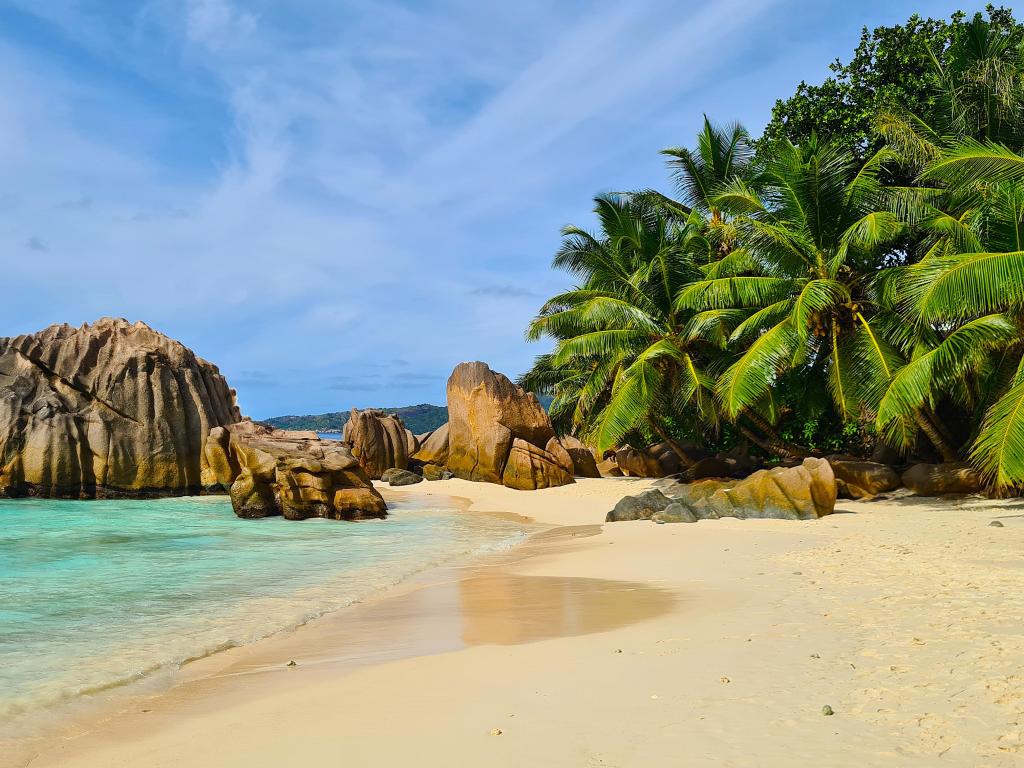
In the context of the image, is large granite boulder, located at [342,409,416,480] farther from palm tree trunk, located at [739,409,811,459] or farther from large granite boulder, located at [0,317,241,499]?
palm tree trunk, located at [739,409,811,459]

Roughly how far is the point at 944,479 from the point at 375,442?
71.6ft

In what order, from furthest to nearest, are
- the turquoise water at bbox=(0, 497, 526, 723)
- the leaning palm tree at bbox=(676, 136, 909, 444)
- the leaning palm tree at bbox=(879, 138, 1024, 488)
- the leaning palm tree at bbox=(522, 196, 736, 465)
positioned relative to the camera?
the leaning palm tree at bbox=(522, 196, 736, 465) → the leaning palm tree at bbox=(676, 136, 909, 444) → the leaning palm tree at bbox=(879, 138, 1024, 488) → the turquoise water at bbox=(0, 497, 526, 723)

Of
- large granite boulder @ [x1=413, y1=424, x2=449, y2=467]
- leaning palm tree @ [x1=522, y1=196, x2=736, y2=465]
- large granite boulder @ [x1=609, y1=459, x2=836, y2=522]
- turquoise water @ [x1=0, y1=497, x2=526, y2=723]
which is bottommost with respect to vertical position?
turquoise water @ [x1=0, y1=497, x2=526, y2=723]

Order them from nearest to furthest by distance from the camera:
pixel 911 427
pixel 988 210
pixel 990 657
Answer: pixel 990 657 → pixel 988 210 → pixel 911 427

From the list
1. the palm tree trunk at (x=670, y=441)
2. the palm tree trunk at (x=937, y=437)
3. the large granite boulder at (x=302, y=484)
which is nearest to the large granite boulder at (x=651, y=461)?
the palm tree trunk at (x=670, y=441)

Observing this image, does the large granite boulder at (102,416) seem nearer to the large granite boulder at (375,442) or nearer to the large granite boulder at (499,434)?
the large granite boulder at (375,442)

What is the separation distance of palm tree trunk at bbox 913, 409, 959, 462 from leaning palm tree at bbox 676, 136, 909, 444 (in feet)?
3.76

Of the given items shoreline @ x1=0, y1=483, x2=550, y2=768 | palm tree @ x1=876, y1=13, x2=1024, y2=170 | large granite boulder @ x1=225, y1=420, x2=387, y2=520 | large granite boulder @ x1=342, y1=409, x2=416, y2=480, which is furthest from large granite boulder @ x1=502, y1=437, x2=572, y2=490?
shoreline @ x1=0, y1=483, x2=550, y2=768

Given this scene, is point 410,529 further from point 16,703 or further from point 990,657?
point 990,657

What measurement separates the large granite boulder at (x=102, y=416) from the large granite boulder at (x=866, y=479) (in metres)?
18.3

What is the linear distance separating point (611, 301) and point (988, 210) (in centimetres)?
886

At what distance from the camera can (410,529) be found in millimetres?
14406

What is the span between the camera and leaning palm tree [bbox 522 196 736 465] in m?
18.2

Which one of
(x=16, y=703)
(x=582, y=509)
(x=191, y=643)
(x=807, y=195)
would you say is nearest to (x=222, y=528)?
(x=582, y=509)
